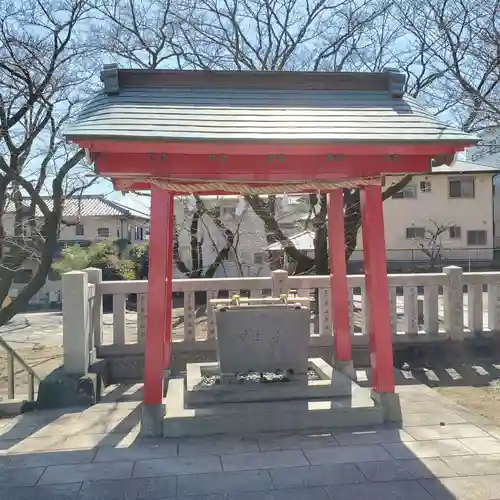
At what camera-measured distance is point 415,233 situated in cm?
2928

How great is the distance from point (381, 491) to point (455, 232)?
28.2m

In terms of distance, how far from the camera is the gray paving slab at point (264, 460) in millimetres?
3900

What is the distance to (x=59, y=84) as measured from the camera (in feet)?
36.9

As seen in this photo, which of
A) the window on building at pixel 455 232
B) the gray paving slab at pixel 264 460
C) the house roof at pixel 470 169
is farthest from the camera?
the window on building at pixel 455 232

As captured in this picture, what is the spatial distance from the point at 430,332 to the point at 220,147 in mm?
4767

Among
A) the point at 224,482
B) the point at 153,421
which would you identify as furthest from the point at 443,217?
the point at 224,482

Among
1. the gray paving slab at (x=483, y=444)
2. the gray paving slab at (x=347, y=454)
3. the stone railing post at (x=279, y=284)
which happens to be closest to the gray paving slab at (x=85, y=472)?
the gray paving slab at (x=347, y=454)

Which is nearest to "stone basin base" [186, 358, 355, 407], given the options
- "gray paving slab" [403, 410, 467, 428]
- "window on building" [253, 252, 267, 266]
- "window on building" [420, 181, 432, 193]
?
"gray paving slab" [403, 410, 467, 428]

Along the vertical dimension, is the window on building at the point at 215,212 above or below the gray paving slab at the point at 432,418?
above

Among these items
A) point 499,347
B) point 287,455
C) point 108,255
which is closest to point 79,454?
point 287,455

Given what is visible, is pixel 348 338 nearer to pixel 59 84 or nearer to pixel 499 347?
pixel 499 347

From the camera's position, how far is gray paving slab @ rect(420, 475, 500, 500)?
3.34m

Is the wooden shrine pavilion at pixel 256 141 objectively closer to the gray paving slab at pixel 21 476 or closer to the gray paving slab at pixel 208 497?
the gray paving slab at pixel 21 476

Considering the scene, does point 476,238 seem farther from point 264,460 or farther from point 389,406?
point 264,460
